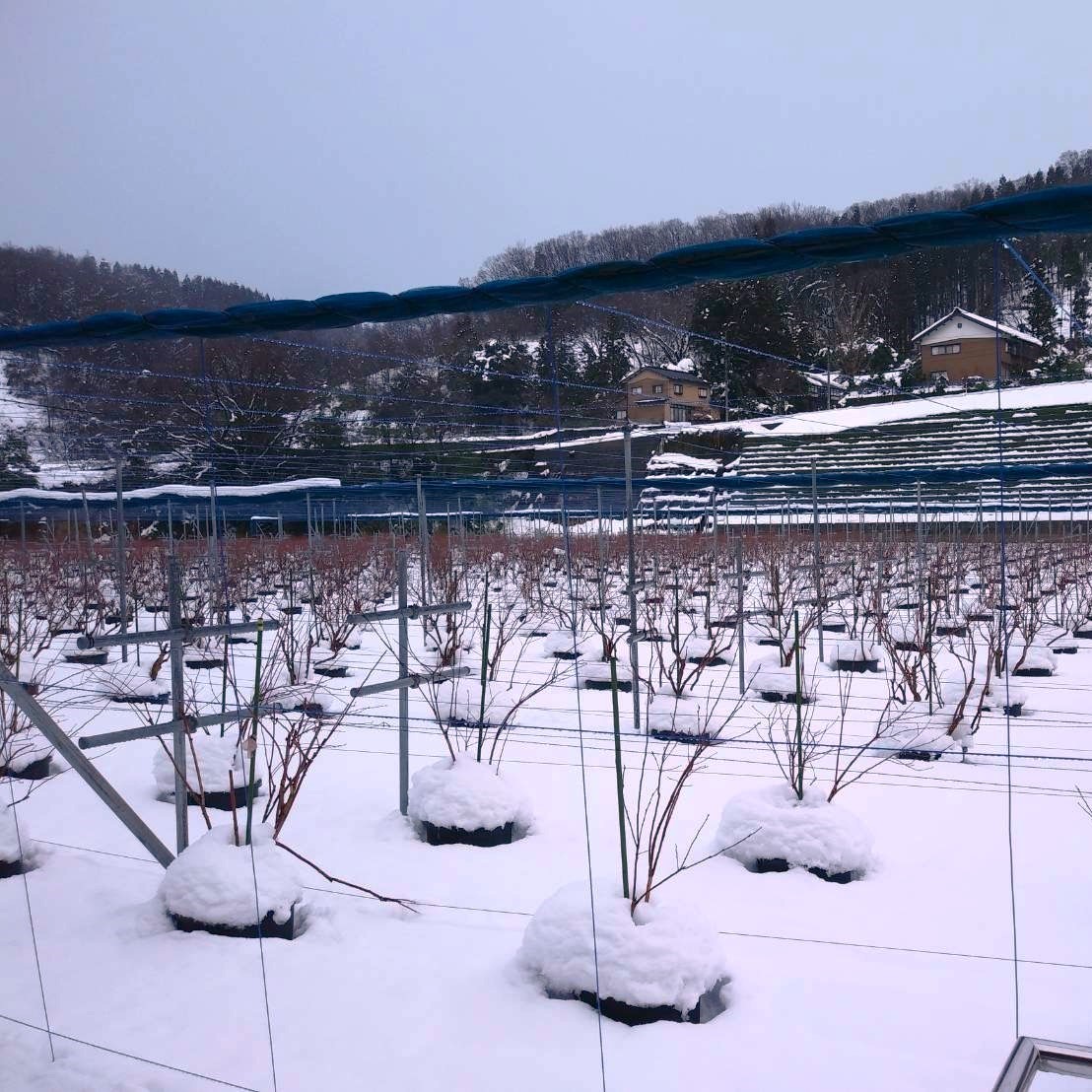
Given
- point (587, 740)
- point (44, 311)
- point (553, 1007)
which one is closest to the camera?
point (553, 1007)

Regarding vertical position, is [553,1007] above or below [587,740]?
above

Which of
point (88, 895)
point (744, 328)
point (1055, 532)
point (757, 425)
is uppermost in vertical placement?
point (744, 328)

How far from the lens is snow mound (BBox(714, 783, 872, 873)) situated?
3.24 meters

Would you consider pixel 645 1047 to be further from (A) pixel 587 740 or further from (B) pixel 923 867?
(A) pixel 587 740

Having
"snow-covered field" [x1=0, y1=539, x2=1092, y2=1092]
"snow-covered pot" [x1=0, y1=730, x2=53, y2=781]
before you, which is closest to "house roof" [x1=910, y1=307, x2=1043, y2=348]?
"snow-covered field" [x1=0, y1=539, x2=1092, y2=1092]

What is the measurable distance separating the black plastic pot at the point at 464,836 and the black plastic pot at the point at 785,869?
3.17ft

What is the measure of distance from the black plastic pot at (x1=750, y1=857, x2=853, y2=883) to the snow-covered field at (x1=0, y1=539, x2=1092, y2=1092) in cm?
4

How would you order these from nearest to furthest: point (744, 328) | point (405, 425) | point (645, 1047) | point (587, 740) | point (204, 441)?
1. point (645, 1047)
2. point (744, 328)
3. point (587, 740)
4. point (204, 441)
5. point (405, 425)

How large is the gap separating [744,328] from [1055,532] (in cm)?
1697

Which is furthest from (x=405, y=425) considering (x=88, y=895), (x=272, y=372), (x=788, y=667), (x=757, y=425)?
(x=88, y=895)

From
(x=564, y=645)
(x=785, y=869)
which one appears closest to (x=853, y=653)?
(x=564, y=645)

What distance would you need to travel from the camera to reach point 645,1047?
2.18m

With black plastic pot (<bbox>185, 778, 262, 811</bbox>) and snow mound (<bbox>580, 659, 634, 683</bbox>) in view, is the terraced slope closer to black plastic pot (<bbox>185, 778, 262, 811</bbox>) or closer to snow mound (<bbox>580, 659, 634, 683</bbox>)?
snow mound (<bbox>580, 659, 634, 683</bbox>)

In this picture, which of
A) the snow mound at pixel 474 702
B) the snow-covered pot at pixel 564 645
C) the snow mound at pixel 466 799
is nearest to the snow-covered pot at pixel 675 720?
the snow mound at pixel 474 702
